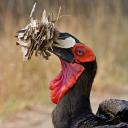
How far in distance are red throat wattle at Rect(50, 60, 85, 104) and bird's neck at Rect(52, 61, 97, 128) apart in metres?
0.03

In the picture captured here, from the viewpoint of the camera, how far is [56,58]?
1205cm

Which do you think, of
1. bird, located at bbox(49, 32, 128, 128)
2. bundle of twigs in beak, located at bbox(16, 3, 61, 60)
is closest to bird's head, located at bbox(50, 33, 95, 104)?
bird, located at bbox(49, 32, 128, 128)

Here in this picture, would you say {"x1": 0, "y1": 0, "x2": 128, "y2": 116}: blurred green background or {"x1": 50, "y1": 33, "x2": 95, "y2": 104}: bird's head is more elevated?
{"x1": 50, "y1": 33, "x2": 95, "y2": 104}: bird's head

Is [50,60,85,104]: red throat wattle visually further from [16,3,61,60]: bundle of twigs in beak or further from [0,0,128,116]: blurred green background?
[0,0,128,116]: blurred green background

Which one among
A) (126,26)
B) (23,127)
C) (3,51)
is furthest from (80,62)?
(126,26)

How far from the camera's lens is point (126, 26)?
1595 cm

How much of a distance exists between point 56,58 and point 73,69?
662 centimetres

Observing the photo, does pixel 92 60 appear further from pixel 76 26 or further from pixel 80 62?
pixel 76 26

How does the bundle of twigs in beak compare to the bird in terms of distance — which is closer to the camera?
the bird

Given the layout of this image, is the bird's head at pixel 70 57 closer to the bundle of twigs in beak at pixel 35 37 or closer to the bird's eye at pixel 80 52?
the bird's eye at pixel 80 52

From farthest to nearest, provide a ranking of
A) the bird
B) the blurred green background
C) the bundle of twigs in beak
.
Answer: the blurred green background
the bundle of twigs in beak
the bird

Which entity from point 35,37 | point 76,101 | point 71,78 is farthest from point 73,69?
point 35,37

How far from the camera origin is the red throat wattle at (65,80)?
5.41 m

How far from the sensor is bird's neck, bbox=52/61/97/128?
539 centimetres
